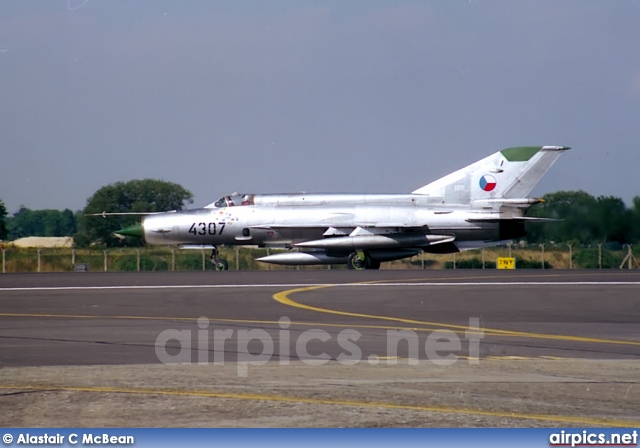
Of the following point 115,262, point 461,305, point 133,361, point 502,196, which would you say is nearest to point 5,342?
point 133,361

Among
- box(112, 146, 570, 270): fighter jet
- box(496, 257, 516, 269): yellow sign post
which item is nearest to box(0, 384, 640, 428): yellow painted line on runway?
box(112, 146, 570, 270): fighter jet

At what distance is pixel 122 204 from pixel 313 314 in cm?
6561

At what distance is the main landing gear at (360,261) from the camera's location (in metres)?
33.9

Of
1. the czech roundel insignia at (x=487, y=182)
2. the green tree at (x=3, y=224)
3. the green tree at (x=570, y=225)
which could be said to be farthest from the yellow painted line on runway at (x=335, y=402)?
the green tree at (x=3, y=224)

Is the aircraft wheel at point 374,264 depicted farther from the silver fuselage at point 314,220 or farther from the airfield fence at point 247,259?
the airfield fence at point 247,259

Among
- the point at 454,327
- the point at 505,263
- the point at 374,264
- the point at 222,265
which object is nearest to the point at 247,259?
the point at 222,265

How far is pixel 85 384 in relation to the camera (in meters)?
9.41

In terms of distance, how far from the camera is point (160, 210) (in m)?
76.6

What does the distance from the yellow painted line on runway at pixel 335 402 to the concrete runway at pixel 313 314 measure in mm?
2079

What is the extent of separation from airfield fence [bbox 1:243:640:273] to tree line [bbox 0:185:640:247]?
1337 mm

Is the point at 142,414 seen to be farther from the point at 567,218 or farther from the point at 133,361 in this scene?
the point at 567,218

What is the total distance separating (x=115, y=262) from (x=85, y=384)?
38.6 meters

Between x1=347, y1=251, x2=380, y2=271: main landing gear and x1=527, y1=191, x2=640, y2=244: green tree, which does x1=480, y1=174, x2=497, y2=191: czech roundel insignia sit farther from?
x1=347, y1=251, x2=380, y2=271: main landing gear

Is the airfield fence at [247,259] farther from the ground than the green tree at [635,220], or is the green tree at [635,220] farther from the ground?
the green tree at [635,220]
